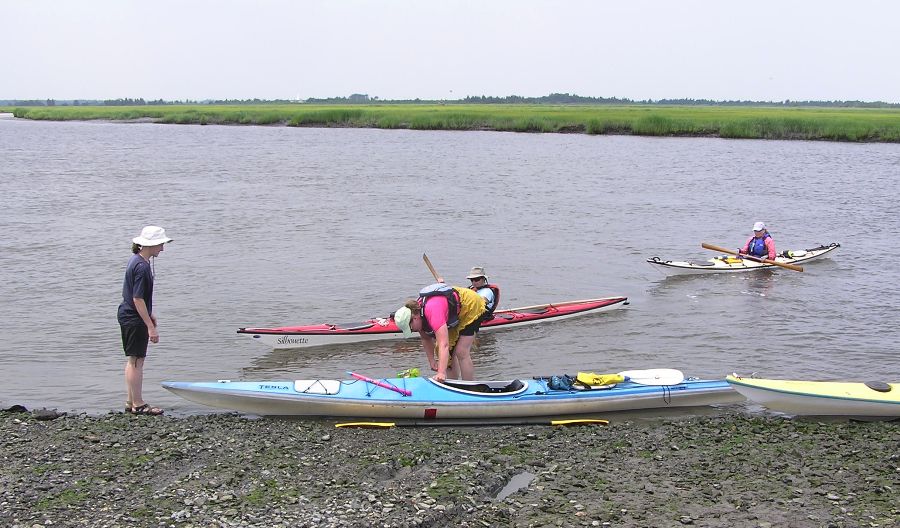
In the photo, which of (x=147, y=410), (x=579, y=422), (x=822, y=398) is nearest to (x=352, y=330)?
(x=147, y=410)

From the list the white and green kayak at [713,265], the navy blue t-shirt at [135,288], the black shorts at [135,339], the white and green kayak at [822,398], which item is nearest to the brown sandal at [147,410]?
the black shorts at [135,339]

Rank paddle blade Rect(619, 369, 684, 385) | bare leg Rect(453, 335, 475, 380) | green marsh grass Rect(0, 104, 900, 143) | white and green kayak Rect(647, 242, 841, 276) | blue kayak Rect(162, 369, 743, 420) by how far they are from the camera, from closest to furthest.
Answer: blue kayak Rect(162, 369, 743, 420) → bare leg Rect(453, 335, 475, 380) → paddle blade Rect(619, 369, 684, 385) → white and green kayak Rect(647, 242, 841, 276) → green marsh grass Rect(0, 104, 900, 143)

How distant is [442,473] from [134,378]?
3479mm

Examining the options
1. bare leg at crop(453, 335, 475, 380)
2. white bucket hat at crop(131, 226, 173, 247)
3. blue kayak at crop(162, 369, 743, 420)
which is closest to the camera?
white bucket hat at crop(131, 226, 173, 247)

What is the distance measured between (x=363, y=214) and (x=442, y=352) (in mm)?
17792

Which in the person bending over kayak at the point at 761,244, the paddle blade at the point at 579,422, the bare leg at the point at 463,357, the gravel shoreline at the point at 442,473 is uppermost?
the person bending over kayak at the point at 761,244

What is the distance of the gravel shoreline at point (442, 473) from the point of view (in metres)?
6.30

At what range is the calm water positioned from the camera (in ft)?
38.7

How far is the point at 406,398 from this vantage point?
863cm

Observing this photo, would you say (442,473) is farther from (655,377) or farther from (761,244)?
(761,244)

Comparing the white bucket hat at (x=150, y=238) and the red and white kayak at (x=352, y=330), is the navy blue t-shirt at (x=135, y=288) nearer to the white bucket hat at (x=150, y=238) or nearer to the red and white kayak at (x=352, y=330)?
the white bucket hat at (x=150, y=238)

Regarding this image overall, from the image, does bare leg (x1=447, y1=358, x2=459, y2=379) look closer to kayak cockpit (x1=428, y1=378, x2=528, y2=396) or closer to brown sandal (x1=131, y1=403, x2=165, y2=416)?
kayak cockpit (x1=428, y1=378, x2=528, y2=396)

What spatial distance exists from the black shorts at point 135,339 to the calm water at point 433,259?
131cm

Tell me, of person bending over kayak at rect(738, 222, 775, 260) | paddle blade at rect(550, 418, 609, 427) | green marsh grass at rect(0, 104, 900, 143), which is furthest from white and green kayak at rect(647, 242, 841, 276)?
green marsh grass at rect(0, 104, 900, 143)
